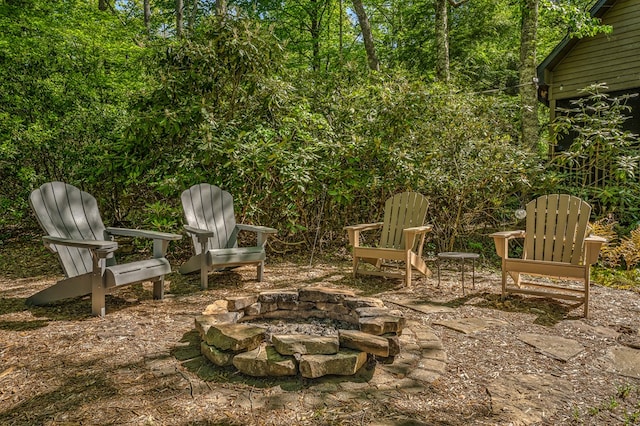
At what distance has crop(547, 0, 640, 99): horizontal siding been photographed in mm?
7625

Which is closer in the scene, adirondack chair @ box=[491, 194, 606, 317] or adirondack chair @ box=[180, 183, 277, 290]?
adirondack chair @ box=[491, 194, 606, 317]

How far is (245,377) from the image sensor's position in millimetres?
2092

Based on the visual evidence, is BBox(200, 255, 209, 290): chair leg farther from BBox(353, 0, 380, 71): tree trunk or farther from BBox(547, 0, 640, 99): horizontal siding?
BBox(547, 0, 640, 99): horizontal siding

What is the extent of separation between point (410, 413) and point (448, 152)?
4.20 m

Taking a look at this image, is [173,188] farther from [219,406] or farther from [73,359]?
[219,406]

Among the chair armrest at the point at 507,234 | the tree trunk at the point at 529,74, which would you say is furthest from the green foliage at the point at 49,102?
the tree trunk at the point at 529,74

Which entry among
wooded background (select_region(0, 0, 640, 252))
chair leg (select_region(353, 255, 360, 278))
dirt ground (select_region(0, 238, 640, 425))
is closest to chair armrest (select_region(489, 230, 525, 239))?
dirt ground (select_region(0, 238, 640, 425))

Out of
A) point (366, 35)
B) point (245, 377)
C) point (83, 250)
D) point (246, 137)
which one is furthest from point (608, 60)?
point (83, 250)

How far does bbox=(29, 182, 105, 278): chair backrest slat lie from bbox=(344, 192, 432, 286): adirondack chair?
92.9 inches

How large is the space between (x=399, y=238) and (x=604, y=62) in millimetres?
6452

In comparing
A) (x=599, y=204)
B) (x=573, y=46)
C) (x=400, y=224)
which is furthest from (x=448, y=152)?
(x=573, y=46)

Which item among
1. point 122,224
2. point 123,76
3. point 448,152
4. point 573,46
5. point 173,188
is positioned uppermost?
point 573,46

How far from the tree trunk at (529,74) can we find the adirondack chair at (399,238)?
3.75 meters

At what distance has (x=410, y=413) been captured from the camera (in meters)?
1.79
